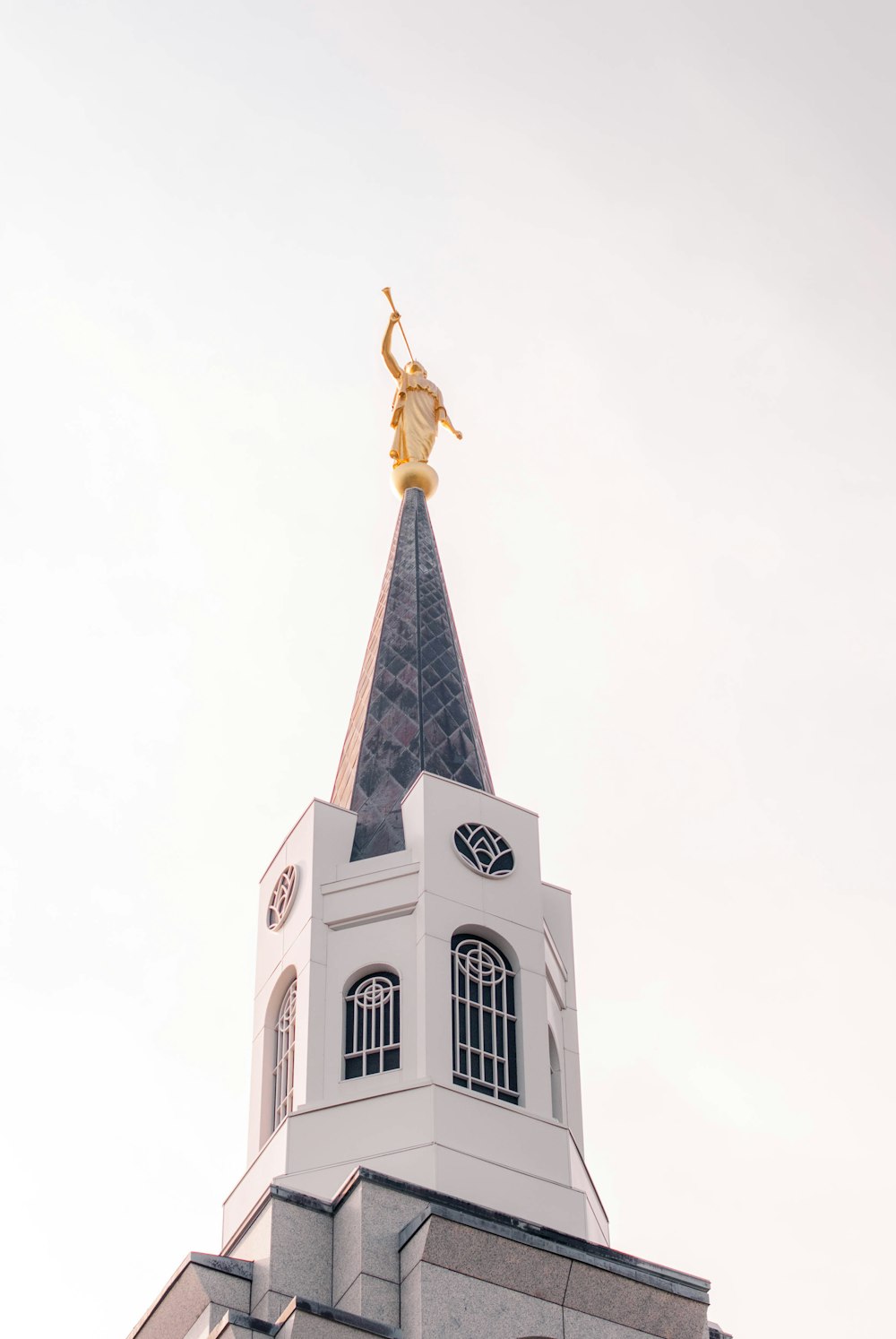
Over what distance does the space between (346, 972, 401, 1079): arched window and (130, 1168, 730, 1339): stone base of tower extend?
12.3ft

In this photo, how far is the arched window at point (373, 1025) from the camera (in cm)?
3828

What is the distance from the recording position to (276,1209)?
34.1 meters

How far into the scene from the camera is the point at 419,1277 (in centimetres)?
3294

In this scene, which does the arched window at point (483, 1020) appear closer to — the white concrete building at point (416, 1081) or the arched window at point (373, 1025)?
the white concrete building at point (416, 1081)

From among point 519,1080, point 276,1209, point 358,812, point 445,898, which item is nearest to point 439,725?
point 358,812

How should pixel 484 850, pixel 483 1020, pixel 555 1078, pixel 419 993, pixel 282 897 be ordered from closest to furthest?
pixel 419 993
pixel 483 1020
pixel 555 1078
pixel 484 850
pixel 282 897

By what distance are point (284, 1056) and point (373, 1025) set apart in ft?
6.82

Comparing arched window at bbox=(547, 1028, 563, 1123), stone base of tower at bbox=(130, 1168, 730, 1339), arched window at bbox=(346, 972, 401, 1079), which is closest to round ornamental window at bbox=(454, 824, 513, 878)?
arched window at bbox=(346, 972, 401, 1079)

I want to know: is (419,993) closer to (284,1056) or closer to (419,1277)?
(284,1056)

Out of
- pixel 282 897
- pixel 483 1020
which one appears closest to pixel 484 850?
pixel 483 1020

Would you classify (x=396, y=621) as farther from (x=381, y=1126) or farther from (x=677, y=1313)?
(x=677, y=1313)

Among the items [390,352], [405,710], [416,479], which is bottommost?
[405,710]

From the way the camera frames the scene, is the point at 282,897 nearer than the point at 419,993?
No

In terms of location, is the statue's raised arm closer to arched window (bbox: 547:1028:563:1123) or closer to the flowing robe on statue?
the flowing robe on statue
